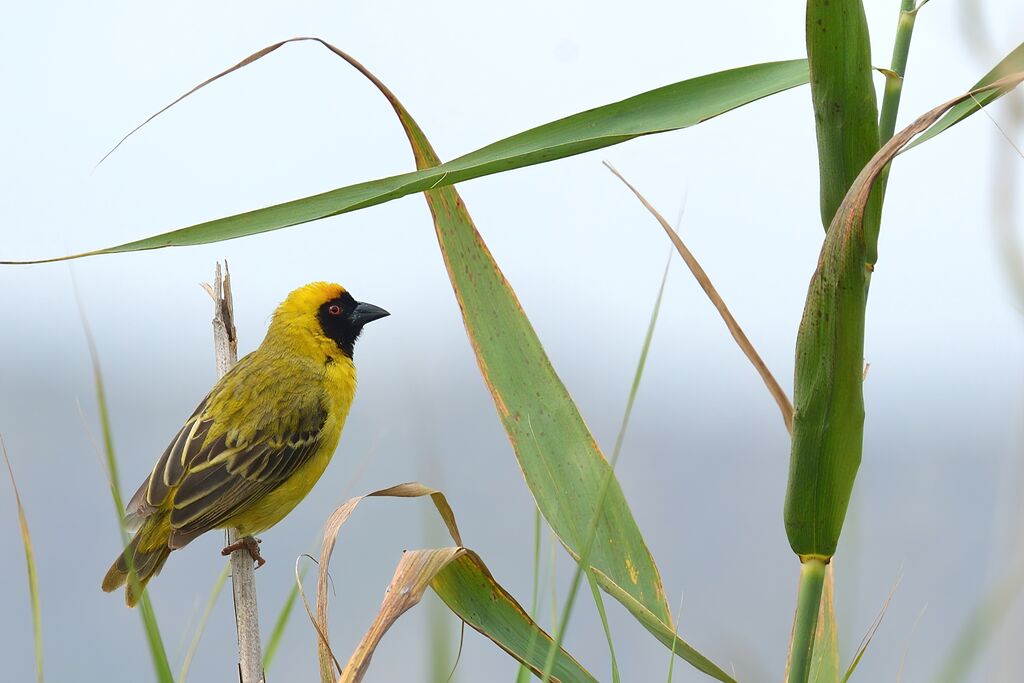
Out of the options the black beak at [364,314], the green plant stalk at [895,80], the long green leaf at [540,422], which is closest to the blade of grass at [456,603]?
the long green leaf at [540,422]

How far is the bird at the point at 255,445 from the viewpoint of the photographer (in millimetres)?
3176

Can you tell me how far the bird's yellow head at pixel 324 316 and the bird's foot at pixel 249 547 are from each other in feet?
2.69

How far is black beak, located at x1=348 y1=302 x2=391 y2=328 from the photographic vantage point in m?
4.11

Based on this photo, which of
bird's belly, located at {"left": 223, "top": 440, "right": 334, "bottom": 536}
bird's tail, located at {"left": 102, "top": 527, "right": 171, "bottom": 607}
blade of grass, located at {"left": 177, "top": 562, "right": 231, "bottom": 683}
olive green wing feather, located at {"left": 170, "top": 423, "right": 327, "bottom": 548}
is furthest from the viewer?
bird's belly, located at {"left": 223, "top": 440, "right": 334, "bottom": 536}

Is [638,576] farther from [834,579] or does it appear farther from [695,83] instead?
[695,83]

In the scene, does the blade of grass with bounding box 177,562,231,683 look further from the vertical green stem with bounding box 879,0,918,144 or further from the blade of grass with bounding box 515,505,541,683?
the vertical green stem with bounding box 879,0,918,144

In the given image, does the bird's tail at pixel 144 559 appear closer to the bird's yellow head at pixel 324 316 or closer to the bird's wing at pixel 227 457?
the bird's wing at pixel 227 457

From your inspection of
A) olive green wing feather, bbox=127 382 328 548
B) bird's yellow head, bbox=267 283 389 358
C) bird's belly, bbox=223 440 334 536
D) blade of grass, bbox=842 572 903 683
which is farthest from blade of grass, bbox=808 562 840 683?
bird's yellow head, bbox=267 283 389 358

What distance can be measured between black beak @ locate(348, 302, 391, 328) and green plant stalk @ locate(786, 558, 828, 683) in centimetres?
293

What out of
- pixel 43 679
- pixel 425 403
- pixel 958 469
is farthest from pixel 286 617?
pixel 958 469

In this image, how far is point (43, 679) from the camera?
144cm

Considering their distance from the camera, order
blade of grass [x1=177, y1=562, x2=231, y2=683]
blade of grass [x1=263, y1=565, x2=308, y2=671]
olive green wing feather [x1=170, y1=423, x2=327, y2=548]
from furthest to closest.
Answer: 1. olive green wing feather [x1=170, y1=423, x2=327, y2=548]
2. blade of grass [x1=177, y1=562, x2=231, y2=683]
3. blade of grass [x1=263, y1=565, x2=308, y2=671]

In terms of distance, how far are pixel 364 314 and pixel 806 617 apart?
3.00m

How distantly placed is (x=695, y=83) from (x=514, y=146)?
0.79ft
